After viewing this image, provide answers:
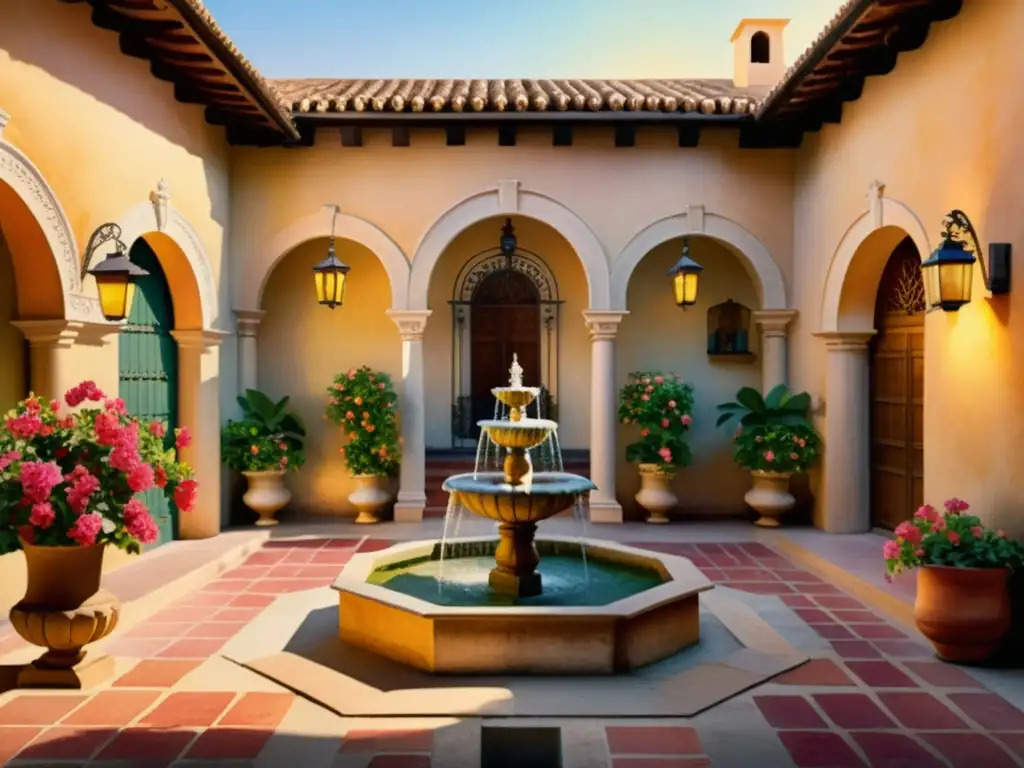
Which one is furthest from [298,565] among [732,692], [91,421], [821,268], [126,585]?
[821,268]

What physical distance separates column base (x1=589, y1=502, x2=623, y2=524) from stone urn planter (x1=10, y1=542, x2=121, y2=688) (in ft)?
21.1

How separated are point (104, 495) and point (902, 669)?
512 cm

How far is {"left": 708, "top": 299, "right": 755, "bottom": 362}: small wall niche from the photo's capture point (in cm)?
1141

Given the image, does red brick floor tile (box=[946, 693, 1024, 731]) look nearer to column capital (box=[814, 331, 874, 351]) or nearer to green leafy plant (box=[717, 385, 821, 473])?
green leafy plant (box=[717, 385, 821, 473])

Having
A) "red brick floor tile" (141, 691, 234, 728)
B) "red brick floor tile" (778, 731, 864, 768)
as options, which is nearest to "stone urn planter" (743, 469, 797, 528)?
"red brick floor tile" (778, 731, 864, 768)

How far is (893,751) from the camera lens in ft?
14.0

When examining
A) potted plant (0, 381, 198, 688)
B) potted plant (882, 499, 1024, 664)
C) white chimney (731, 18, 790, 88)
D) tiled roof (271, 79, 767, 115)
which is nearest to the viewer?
potted plant (0, 381, 198, 688)

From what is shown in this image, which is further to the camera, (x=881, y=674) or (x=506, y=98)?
(x=506, y=98)

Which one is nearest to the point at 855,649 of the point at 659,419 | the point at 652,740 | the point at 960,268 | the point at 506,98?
the point at 652,740

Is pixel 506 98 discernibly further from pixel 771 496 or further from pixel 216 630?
pixel 216 630

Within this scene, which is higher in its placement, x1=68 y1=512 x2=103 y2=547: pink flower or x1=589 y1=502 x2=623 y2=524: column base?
x1=68 y1=512 x2=103 y2=547: pink flower

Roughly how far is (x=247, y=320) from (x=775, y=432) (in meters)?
6.63

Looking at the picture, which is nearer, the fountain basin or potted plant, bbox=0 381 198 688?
A: potted plant, bbox=0 381 198 688

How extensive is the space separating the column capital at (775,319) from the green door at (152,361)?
7.16 metres
